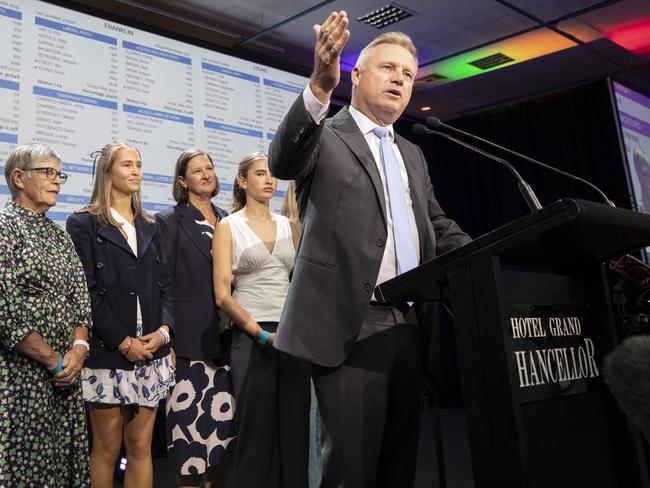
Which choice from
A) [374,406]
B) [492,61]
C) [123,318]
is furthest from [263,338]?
[492,61]

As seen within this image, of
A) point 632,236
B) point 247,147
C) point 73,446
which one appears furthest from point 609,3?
point 73,446

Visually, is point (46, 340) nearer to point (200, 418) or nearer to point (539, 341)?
point (200, 418)

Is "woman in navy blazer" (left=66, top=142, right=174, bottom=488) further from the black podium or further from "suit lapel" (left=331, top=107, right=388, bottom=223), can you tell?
the black podium

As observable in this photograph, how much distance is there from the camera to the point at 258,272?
8.83ft

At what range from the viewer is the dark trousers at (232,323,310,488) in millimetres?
2467

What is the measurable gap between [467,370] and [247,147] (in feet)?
11.2

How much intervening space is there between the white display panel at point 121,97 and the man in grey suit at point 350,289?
2.35 metres

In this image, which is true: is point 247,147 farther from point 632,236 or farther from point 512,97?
point 512,97

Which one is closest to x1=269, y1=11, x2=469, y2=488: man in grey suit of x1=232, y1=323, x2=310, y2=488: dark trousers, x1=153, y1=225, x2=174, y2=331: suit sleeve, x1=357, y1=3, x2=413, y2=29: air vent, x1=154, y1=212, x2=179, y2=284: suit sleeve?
x1=232, y1=323, x2=310, y2=488: dark trousers

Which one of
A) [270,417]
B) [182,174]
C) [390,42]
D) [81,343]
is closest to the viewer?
[390,42]

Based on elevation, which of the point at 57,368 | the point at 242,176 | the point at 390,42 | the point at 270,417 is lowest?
the point at 270,417

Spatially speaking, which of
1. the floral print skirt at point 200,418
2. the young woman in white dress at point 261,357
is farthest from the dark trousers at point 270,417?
the floral print skirt at point 200,418

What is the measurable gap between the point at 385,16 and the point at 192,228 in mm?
2992

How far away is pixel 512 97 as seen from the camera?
7.17 metres
